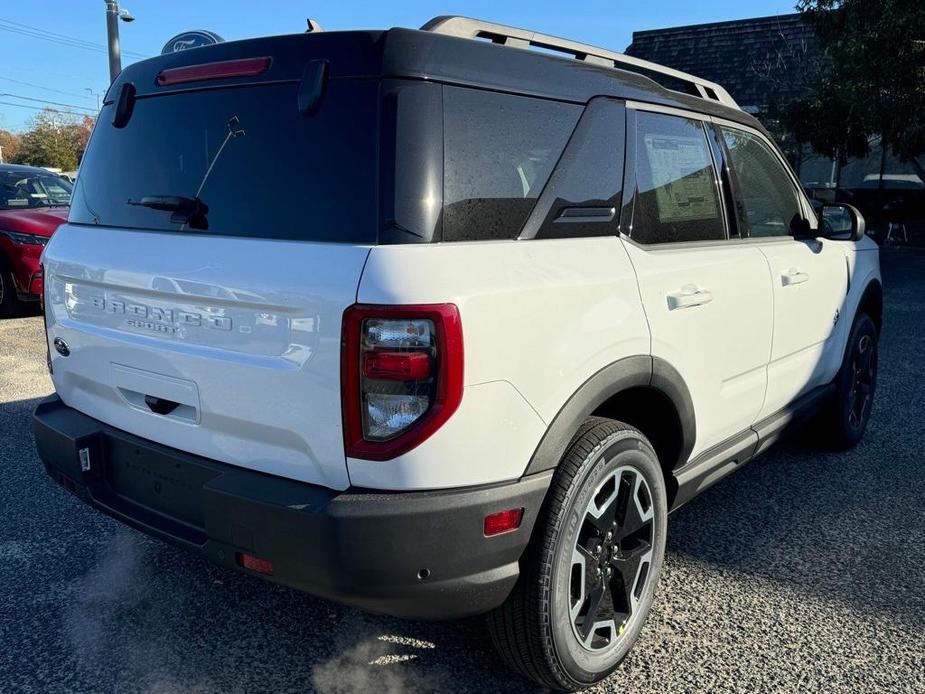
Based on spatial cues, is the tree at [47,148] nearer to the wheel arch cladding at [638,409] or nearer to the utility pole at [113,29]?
the utility pole at [113,29]

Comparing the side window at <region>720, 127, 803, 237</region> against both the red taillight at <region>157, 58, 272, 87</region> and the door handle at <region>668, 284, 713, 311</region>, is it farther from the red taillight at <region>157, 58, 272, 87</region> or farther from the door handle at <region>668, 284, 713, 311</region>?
the red taillight at <region>157, 58, 272, 87</region>

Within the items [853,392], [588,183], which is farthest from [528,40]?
[853,392]

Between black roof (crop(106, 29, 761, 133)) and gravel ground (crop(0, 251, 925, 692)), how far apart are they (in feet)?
5.98

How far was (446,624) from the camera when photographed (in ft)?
9.30

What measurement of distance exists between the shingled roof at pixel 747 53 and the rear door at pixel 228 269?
17.9m

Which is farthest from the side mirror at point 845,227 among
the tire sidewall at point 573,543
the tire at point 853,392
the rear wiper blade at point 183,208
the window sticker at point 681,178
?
the rear wiper blade at point 183,208

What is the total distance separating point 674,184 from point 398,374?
1.53 meters

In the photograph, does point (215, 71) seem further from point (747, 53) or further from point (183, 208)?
point (747, 53)

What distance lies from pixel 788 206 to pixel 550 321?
7.05ft

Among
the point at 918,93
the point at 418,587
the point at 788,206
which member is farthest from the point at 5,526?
the point at 918,93

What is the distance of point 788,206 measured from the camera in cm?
375

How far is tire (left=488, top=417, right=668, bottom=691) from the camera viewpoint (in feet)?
7.24

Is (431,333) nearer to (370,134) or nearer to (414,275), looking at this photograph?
(414,275)

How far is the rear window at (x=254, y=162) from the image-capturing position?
2051 mm
